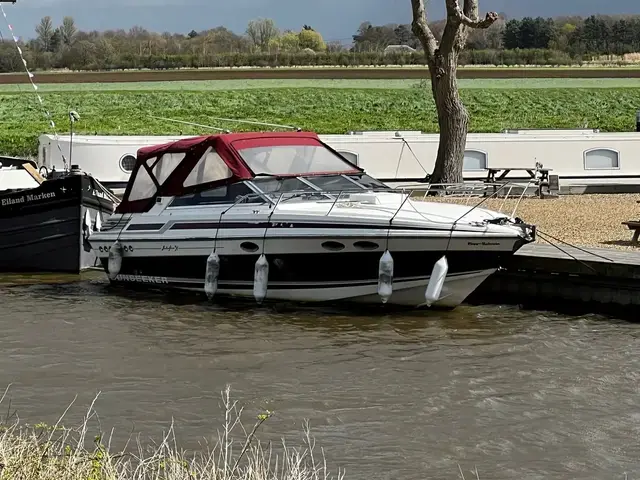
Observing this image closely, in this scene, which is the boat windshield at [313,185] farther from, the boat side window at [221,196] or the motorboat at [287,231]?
the boat side window at [221,196]

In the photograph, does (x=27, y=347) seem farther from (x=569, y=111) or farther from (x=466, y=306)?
(x=569, y=111)

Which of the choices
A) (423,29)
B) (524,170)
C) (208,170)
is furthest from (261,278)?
(524,170)

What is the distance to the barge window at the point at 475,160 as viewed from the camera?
29.1 meters

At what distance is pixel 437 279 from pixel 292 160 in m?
3.43

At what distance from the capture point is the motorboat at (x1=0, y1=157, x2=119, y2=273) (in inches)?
782

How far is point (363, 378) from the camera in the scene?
41.5 feet

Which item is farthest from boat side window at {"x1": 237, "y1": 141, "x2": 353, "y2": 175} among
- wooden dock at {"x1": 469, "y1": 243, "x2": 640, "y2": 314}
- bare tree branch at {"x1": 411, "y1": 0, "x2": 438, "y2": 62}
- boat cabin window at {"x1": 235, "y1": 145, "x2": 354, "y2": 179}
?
bare tree branch at {"x1": 411, "y1": 0, "x2": 438, "y2": 62}

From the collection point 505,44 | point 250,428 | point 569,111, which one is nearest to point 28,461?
point 250,428

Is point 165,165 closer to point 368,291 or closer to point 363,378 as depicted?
point 368,291

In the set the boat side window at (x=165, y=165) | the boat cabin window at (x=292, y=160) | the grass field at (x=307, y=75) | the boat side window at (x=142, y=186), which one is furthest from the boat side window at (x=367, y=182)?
the grass field at (x=307, y=75)

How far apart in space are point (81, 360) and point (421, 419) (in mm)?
4326

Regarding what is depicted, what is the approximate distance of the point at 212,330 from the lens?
1528cm

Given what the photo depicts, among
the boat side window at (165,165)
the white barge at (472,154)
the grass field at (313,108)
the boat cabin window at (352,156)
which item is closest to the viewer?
the boat side window at (165,165)

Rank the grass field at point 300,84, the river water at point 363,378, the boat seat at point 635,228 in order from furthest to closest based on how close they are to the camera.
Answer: the grass field at point 300,84
the boat seat at point 635,228
the river water at point 363,378
